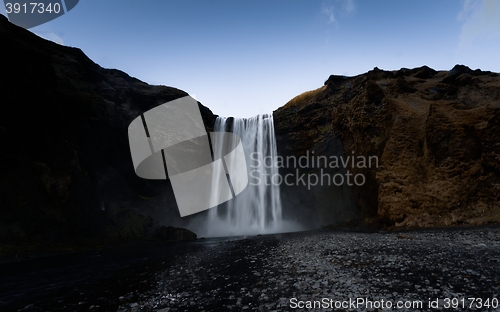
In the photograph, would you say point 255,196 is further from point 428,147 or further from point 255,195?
point 428,147

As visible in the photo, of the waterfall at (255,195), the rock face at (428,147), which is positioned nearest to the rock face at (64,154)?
the waterfall at (255,195)

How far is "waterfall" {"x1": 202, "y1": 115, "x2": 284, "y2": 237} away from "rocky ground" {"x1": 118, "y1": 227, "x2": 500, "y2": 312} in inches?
1141

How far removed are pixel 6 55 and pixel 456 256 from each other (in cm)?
3335

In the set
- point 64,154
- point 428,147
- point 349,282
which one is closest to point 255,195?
point 64,154

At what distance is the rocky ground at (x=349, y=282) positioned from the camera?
5745 mm

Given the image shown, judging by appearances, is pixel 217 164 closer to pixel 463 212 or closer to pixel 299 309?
pixel 463 212

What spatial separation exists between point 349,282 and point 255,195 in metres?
35.8

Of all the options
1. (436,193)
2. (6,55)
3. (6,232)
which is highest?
(6,55)

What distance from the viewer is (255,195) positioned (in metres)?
42.6

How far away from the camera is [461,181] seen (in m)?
17.2

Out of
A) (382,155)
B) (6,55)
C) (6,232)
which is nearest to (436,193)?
(382,155)

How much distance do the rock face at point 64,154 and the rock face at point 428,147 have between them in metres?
25.4

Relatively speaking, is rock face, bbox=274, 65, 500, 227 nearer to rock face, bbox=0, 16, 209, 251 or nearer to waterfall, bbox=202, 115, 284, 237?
waterfall, bbox=202, 115, 284, 237

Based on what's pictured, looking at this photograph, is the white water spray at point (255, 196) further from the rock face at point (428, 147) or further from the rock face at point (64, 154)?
the rock face at point (428, 147)
